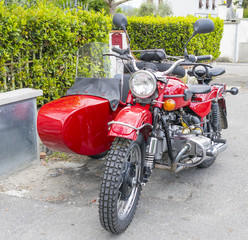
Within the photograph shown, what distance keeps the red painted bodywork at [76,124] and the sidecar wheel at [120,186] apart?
558 millimetres

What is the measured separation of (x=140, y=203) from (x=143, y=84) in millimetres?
1236

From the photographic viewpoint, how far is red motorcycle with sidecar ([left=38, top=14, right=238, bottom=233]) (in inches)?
125

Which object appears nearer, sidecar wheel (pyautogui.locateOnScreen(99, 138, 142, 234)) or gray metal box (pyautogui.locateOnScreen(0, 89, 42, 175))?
sidecar wheel (pyautogui.locateOnScreen(99, 138, 142, 234))

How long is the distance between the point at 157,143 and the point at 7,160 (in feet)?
5.85

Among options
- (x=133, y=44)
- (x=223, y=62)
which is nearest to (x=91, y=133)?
(x=133, y=44)

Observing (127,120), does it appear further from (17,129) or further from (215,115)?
(215,115)

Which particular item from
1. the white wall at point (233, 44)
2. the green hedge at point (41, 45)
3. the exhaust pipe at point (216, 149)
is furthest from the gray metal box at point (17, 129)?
the white wall at point (233, 44)

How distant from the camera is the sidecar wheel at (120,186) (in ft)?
9.90

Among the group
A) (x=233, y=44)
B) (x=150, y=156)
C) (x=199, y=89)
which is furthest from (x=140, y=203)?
(x=233, y=44)

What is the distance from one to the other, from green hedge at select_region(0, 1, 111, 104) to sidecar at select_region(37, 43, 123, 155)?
48.0 inches

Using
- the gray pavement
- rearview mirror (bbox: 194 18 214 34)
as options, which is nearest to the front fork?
the gray pavement

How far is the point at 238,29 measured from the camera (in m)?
20.2

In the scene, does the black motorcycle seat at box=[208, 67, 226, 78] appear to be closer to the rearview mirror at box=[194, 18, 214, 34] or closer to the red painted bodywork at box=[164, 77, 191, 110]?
the red painted bodywork at box=[164, 77, 191, 110]

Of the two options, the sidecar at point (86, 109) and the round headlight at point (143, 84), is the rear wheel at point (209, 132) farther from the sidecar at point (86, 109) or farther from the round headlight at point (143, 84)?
the round headlight at point (143, 84)
